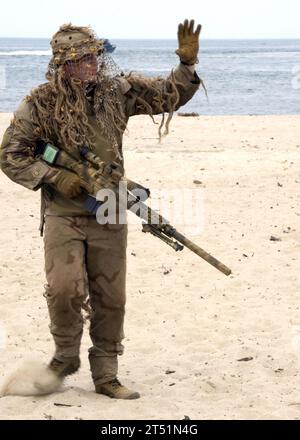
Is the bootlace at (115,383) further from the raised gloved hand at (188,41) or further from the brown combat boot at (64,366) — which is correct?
the raised gloved hand at (188,41)

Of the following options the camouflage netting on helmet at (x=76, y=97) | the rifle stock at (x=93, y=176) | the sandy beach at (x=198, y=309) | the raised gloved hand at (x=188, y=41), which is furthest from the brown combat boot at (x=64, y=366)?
the raised gloved hand at (x=188, y=41)

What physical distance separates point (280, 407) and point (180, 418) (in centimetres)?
55

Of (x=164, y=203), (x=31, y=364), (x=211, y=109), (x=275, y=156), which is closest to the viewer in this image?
(x=31, y=364)

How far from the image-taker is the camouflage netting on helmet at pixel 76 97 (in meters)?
4.57

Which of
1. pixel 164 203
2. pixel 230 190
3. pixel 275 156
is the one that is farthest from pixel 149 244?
pixel 275 156

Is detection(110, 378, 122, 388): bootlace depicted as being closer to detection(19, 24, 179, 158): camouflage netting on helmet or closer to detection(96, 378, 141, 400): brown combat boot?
detection(96, 378, 141, 400): brown combat boot

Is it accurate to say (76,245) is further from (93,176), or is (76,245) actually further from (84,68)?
(84,68)

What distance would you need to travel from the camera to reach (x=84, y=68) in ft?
15.0

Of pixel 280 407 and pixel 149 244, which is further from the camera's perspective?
pixel 149 244

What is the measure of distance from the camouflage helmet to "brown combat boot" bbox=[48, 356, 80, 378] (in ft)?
5.23

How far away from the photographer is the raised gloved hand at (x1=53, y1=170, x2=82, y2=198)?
4.50m

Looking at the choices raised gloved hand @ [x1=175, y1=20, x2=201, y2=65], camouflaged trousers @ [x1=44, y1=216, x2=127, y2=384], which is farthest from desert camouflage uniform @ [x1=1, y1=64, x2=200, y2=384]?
raised gloved hand @ [x1=175, y1=20, x2=201, y2=65]

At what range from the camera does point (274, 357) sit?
5.60m
